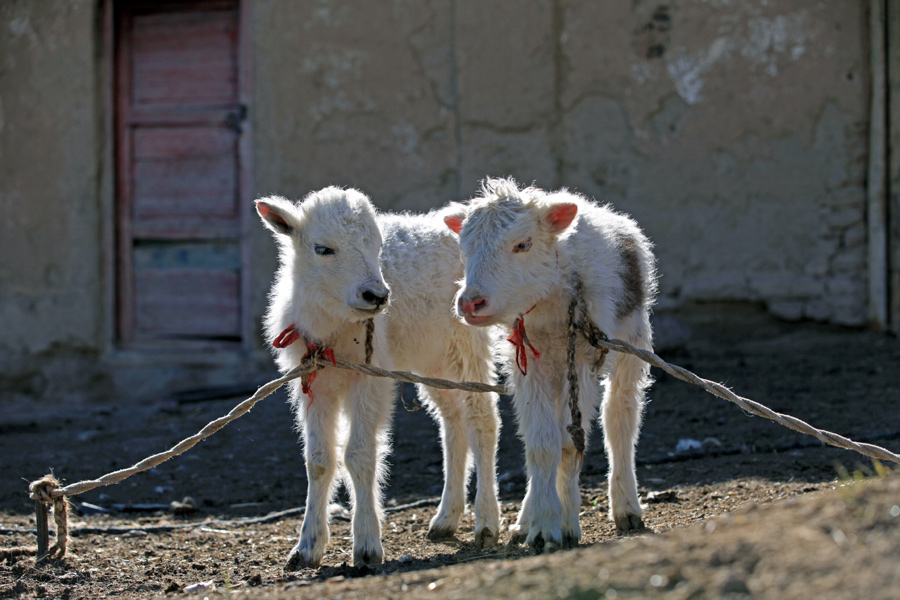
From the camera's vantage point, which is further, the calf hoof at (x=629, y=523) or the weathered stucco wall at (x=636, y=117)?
the weathered stucco wall at (x=636, y=117)

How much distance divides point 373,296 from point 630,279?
4.76ft

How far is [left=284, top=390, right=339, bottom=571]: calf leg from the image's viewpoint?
470 centimetres

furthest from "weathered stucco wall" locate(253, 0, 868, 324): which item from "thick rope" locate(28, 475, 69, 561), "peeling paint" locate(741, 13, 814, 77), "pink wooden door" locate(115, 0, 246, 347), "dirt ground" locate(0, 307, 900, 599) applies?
"thick rope" locate(28, 475, 69, 561)

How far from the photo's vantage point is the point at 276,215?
195 inches

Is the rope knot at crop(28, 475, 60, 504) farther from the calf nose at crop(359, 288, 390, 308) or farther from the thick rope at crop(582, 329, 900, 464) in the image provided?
the thick rope at crop(582, 329, 900, 464)

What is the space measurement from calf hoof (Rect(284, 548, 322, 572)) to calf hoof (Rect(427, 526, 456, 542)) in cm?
81

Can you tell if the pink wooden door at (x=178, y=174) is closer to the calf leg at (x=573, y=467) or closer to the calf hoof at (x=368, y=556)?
the calf hoof at (x=368, y=556)


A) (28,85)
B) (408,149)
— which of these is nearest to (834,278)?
(408,149)

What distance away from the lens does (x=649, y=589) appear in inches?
100

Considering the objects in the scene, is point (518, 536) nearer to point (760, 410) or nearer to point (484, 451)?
point (484, 451)

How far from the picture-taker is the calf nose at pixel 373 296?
4.51 metres

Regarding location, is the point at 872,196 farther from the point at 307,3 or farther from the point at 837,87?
the point at 307,3

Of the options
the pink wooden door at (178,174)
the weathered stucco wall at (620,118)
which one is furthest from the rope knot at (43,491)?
→ the pink wooden door at (178,174)

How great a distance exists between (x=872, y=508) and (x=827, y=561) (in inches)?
14.1
